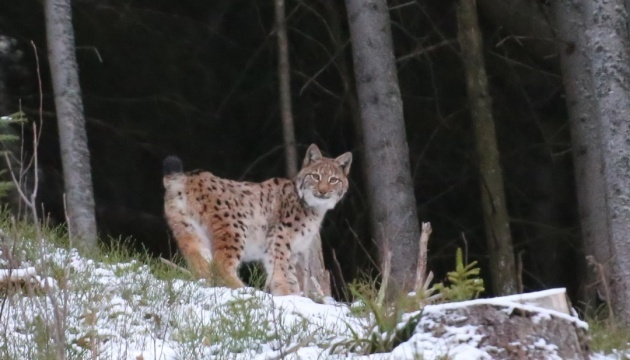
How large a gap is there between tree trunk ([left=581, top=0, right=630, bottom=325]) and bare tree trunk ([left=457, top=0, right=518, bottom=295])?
2524 mm

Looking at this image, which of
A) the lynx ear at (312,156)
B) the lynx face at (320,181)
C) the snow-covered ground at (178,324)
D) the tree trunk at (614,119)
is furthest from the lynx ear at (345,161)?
the snow-covered ground at (178,324)

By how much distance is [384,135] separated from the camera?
37.0 ft

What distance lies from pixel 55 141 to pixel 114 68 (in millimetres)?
1154

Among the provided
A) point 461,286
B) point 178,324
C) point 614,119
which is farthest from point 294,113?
point 461,286

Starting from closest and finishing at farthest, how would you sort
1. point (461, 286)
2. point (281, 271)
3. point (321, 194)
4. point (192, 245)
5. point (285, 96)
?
point (461, 286) → point (192, 245) → point (281, 271) → point (321, 194) → point (285, 96)

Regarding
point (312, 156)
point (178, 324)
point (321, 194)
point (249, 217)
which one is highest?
point (312, 156)

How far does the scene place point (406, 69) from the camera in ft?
50.5

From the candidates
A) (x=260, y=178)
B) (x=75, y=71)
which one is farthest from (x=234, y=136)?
(x=75, y=71)

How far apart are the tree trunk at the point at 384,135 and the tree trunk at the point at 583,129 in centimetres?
162

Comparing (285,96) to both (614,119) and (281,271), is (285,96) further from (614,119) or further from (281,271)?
(614,119)

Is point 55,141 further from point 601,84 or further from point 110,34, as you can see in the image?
point 601,84

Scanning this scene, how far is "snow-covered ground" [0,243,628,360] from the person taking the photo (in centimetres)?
579

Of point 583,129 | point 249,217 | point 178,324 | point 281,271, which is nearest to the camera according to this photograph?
point 178,324

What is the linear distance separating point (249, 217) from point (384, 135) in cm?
168
